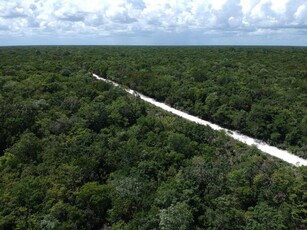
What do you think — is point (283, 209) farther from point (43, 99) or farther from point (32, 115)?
point (43, 99)

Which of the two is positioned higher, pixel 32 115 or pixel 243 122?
pixel 32 115

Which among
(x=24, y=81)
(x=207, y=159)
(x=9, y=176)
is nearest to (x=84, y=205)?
(x=9, y=176)

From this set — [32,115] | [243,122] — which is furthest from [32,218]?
[243,122]

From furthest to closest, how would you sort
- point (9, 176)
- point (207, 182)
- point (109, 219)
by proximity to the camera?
point (9, 176) < point (207, 182) < point (109, 219)

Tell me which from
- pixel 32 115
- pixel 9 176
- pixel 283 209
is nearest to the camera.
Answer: pixel 283 209

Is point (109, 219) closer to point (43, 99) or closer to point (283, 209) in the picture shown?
point (283, 209)

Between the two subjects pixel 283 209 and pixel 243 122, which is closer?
pixel 283 209

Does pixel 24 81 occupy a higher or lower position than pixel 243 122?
higher
